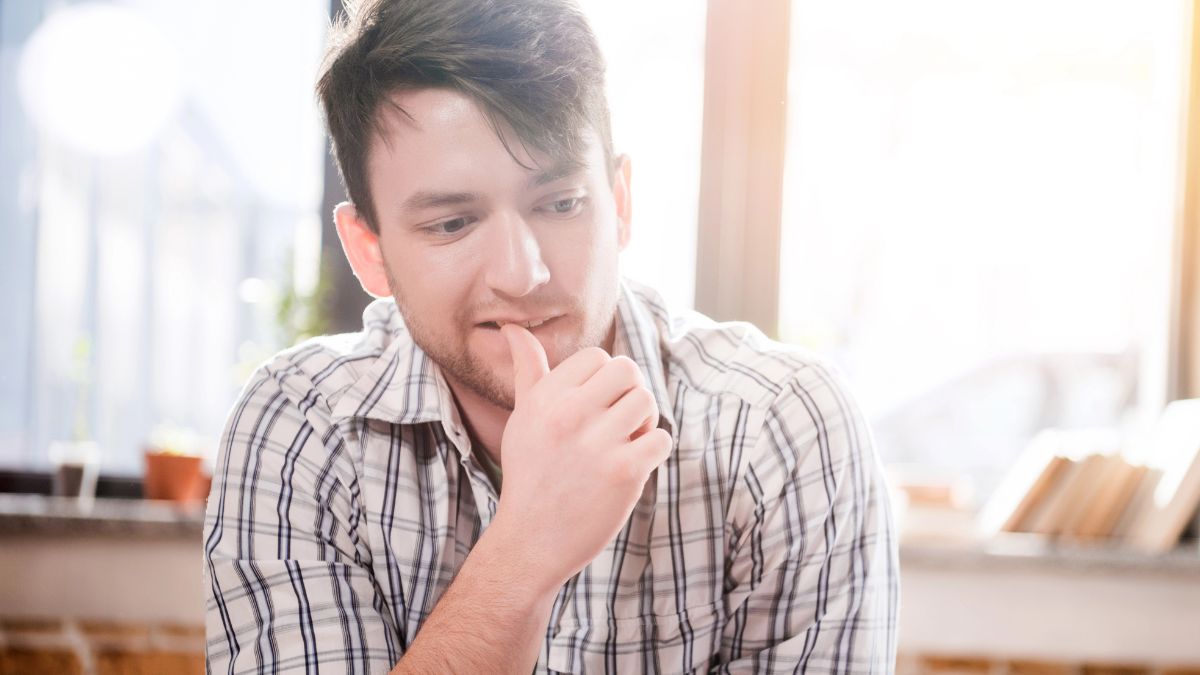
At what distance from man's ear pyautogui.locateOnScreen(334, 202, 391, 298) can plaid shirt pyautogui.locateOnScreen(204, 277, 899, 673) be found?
154 millimetres

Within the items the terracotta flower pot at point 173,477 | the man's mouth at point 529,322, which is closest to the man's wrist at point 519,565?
the man's mouth at point 529,322

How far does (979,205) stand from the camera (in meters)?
2.75

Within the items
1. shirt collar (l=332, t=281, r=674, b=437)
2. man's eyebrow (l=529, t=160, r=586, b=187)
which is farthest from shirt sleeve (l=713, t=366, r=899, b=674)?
man's eyebrow (l=529, t=160, r=586, b=187)

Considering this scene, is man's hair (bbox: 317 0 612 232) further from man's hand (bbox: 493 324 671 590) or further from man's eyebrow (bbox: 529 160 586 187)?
man's hand (bbox: 493 324 671 590)

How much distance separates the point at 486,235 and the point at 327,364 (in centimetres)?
33

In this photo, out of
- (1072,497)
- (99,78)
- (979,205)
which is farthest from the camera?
(979,205)

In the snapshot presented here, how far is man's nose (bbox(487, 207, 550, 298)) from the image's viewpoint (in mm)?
1226

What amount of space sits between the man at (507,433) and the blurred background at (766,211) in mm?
1255

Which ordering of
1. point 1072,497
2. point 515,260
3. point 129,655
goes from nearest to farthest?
point 515,260 → point 129,655 → point 1072,497

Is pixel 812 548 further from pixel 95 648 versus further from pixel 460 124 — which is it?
pixel 95 648

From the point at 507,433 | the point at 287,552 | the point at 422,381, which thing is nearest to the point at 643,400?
the point at 507,433

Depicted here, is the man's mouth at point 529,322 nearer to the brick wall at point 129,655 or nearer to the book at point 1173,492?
the brick wall at point 129,655

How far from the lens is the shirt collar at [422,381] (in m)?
1.35

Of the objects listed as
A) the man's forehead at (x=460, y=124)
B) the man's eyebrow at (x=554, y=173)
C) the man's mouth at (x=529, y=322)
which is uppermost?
the man's forehead at (x=460, y=124)
